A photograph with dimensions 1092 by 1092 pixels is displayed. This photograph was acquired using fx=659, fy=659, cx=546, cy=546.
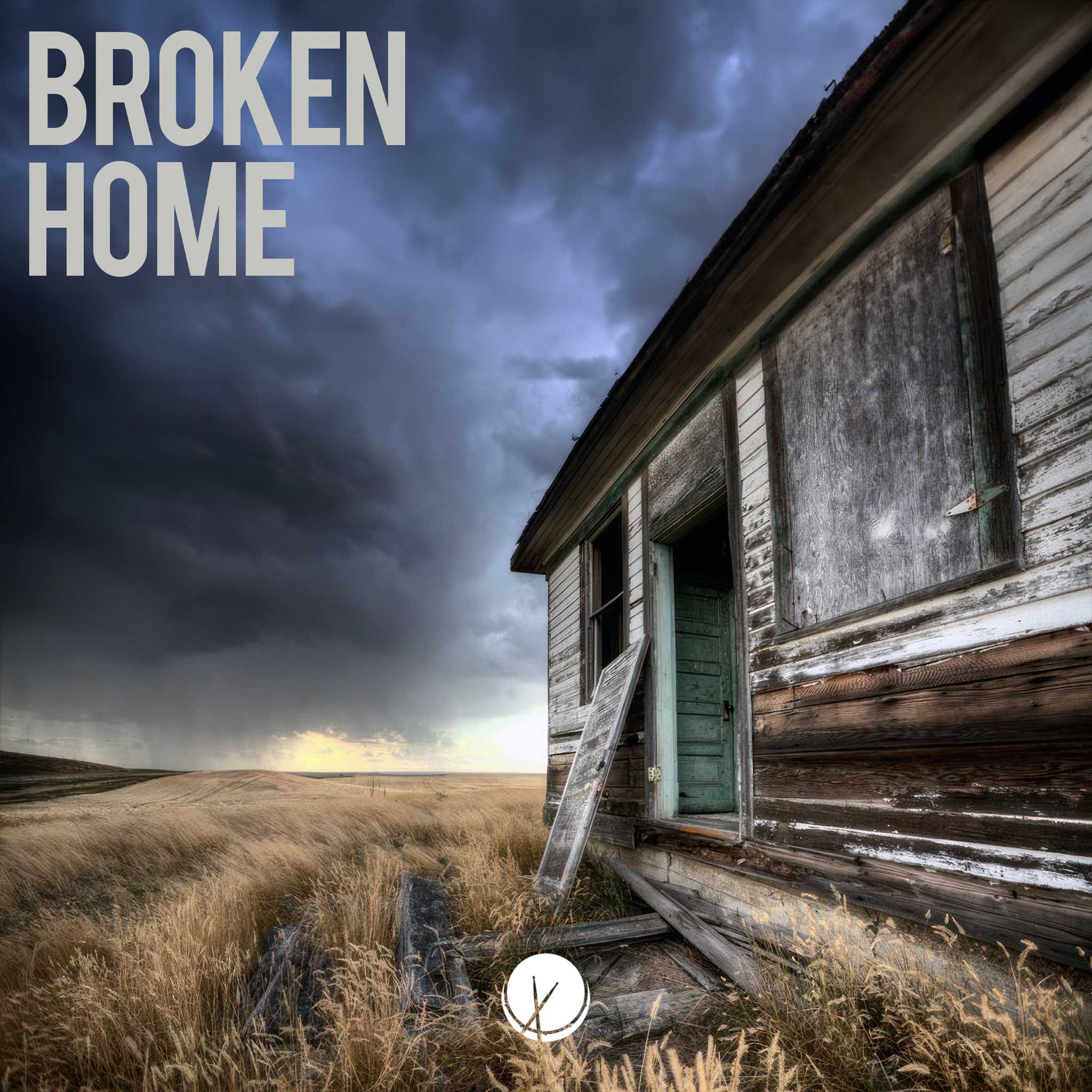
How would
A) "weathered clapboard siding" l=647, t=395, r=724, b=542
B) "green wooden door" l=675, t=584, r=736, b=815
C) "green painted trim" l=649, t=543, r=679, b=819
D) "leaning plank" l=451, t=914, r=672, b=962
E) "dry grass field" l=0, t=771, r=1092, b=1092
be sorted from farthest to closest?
1. "green wooden door" l=675, t=584, r=736, b=815
2. "green painted trim" l=649, t=543, r=679, b=819
3. "weathered clapboard siding" l=647, t=395, r=724, b=542
4. "leaning plank" l=451, t=914, r=672, b=962
5. "dry grass field" l=0, t=771, r=1092, b=1092

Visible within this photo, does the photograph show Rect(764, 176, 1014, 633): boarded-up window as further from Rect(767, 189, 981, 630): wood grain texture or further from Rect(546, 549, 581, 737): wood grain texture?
Rect(546, 549, 581, 737): wood grain texture

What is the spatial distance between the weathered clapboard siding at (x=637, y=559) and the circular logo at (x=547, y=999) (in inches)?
143

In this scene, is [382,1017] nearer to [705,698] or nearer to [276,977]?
[276,977]

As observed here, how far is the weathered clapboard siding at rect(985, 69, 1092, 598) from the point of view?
7.75 feet

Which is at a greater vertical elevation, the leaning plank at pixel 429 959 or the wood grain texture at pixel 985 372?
the wood grain texture at pixel 985 372

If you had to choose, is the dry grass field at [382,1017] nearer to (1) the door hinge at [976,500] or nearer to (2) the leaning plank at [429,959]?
(2) the leaning plank at [429,959]

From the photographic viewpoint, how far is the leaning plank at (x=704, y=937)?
3184 mm

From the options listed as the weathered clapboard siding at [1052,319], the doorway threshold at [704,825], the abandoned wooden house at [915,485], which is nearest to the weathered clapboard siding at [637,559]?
the abandoned wooden house at [915,485]

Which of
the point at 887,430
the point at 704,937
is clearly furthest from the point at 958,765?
the point at 704,937

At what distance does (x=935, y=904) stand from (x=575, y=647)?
526 centimetres

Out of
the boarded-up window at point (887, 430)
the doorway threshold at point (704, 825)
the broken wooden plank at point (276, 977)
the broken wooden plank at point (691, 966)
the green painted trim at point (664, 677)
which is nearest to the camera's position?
the boarded-up window at point (887, 430)

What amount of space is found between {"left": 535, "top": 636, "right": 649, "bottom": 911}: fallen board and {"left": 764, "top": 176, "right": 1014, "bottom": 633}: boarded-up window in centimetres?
186

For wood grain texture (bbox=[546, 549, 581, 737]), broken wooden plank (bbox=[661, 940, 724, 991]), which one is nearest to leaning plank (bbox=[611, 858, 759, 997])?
broken wooden plank (bbox=[661, 940, 724, 991])

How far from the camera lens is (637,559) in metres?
6.17
